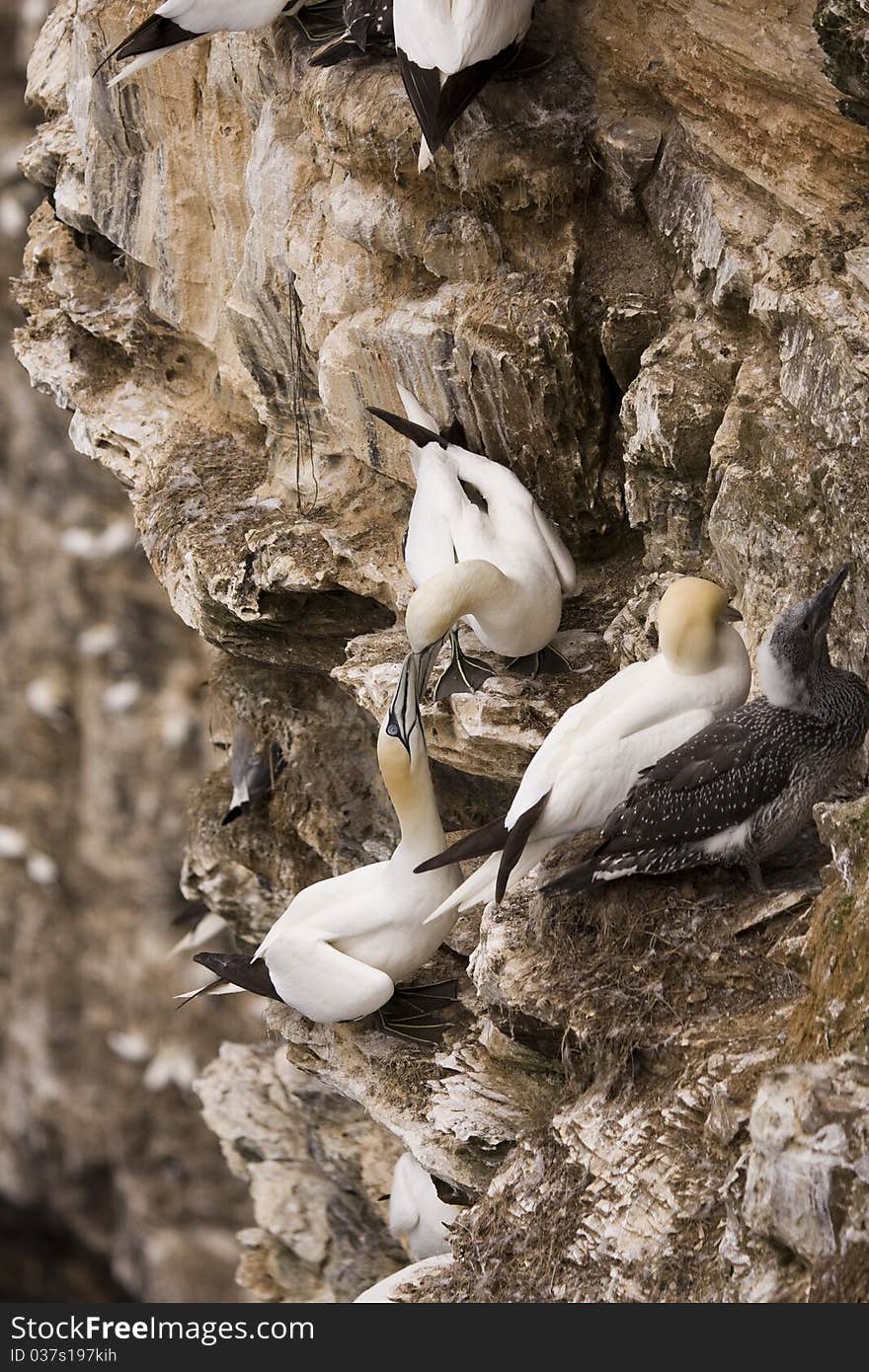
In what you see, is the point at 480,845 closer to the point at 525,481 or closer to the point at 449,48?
the point at 525,481

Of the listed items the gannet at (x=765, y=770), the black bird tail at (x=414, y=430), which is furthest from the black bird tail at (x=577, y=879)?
the black bird tail at (x=414, y=430)

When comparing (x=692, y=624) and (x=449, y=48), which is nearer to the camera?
(x=692, y=624)

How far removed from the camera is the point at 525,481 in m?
5.39

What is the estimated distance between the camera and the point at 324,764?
7.07 m

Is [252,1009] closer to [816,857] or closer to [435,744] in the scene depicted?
[435,744]

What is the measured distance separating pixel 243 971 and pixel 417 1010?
62 cm

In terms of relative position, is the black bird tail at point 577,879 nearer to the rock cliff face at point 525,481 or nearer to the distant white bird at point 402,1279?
the rock cliff face at point 525,481

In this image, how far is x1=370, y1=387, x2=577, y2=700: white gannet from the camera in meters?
4.68

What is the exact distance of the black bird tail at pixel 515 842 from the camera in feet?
12.9

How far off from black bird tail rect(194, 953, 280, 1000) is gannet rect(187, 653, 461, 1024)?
0.65 feet

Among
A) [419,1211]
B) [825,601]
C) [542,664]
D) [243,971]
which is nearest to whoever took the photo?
[825,601]

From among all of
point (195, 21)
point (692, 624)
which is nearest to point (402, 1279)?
point (692, 624)

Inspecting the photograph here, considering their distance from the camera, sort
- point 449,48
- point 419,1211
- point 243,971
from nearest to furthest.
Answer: point 449,48
point 243,971
point 419,1211

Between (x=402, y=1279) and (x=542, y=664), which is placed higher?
(x=542, y=664)
